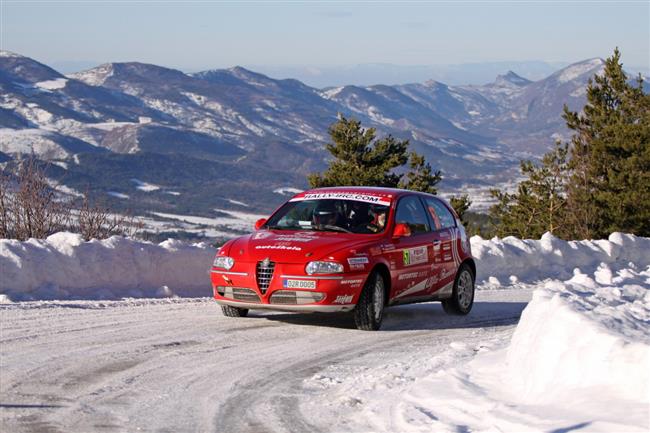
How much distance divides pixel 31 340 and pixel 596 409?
16.6 ft

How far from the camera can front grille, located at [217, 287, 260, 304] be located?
11.1m

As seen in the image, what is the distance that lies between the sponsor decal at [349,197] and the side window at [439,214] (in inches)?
39.6

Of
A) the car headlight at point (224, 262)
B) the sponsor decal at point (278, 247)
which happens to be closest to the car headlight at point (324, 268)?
the sponsor decal at point (278, 247)

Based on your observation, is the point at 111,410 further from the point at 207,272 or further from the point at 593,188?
the point at 593,188

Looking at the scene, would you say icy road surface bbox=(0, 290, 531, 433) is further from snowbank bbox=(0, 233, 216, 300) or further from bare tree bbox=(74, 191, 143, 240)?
bare tree bbox=(74, 191, 143, 240)

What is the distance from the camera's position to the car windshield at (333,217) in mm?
11898

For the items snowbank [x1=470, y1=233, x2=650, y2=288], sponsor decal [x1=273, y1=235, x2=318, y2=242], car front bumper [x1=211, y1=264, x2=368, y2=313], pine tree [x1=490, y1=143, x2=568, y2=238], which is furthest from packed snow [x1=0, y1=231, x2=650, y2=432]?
pine tree [x1=490, y1=143, x2=568, y2=238]

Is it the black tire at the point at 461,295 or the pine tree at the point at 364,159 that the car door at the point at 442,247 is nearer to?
the black tire at the point at 461,295

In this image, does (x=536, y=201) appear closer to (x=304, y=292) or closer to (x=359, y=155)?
(x=359, y=155)

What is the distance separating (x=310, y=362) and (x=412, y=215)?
3.76 metres

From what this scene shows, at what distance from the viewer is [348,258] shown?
1106cm

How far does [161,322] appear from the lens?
11227 millimetres

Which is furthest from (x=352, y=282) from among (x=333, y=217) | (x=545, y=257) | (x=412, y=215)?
(x=545, y=257)

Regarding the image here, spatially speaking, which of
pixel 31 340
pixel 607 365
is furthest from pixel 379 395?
pixel 31 340
